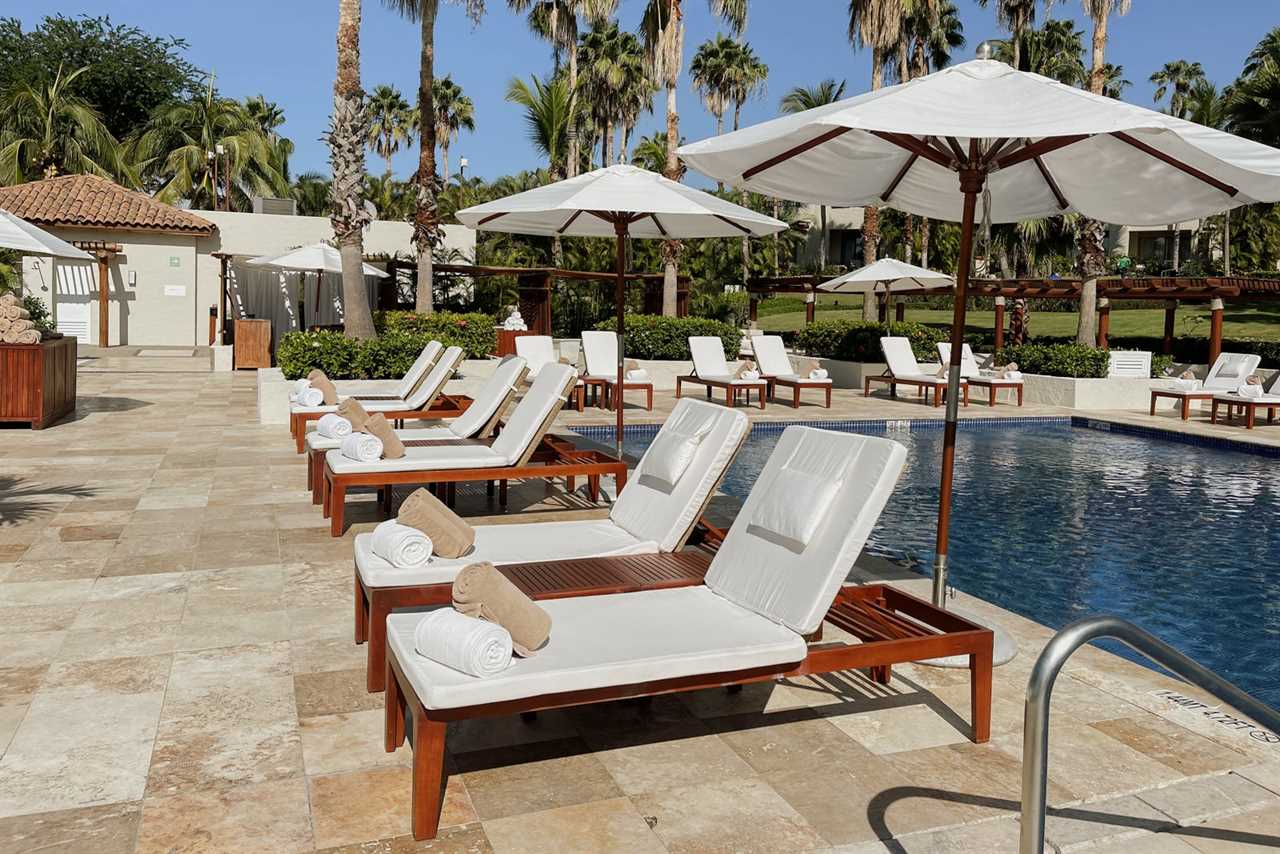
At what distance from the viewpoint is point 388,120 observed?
54594 mm

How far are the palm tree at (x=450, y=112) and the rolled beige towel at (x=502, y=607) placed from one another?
160 ft

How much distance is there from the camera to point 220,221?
25172 mm

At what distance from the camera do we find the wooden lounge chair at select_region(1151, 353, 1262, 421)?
15.0 m

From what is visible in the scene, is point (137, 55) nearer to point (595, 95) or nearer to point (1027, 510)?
point (595, 95)

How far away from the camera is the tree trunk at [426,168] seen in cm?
1808

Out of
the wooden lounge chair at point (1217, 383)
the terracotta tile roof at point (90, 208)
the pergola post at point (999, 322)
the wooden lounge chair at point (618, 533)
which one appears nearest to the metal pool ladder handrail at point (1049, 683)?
the wooden lounge chair at point (618, 533)

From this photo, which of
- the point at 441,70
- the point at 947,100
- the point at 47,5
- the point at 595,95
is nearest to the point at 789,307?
the point at 595,95

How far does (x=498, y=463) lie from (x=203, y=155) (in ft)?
114

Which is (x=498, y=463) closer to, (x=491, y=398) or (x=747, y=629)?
(x=491, y=398)

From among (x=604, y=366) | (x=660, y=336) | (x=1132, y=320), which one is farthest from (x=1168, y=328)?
(x=1132, y=320)

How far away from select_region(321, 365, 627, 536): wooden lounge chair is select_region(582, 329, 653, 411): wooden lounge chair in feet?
22.7

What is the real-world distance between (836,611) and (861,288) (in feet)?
54.6

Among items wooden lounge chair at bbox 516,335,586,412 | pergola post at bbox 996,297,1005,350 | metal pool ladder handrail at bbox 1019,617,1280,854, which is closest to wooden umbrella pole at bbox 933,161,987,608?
metal pool ladder handrail at bbox 1019,617,1280,854

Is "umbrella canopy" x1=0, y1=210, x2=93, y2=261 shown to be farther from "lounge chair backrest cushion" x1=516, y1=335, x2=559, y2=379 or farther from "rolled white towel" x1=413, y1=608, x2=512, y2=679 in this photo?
"rolled white towel" x1=413, y1=608, x2=512, y2=679
